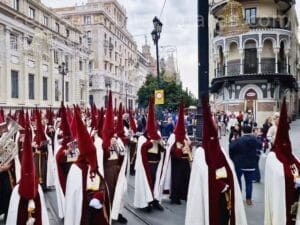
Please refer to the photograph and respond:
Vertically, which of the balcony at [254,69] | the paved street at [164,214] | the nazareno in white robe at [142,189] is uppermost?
the balcony at [254,69]

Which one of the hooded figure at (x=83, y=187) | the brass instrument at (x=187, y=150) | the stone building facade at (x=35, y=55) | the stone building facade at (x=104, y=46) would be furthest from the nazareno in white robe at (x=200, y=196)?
the stone building facade at (x=104, y=46)

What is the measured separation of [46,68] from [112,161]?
38.8m

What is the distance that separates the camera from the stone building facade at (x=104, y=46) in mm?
65875

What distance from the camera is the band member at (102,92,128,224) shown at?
21.8ft

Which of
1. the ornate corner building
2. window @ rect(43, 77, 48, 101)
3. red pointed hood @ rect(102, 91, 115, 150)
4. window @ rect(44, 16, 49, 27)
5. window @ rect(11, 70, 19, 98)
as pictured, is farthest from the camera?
window @ rect(44, 16, 49, 27)

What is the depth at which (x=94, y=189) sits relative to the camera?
5.21 metres

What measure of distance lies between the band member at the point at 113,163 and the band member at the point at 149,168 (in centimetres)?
94

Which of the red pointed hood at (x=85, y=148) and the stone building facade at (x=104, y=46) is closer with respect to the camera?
the red pointed hood at (x=85, y=148)

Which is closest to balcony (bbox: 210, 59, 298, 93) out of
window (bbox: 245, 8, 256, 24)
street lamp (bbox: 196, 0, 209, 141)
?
window (bbox: 245, 8, 256, 24)

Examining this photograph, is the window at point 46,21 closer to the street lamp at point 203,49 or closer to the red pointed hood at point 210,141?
the street lamp at point 203,49

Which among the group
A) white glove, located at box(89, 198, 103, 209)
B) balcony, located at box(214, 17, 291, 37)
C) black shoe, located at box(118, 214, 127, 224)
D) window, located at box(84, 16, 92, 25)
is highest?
window, located at box(84, 16, 92, 25)

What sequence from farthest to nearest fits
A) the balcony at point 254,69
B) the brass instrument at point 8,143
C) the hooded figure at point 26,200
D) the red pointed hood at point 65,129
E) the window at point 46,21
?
the window at point 46,21 < the balcony at point 254,69 < the red pointed hood at point 65,129 < the brass instrument at point 8,143 < the hooded figure at point 26,200

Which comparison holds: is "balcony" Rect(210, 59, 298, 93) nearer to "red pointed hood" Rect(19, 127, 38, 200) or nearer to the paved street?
the paved street

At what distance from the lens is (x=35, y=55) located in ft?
114
